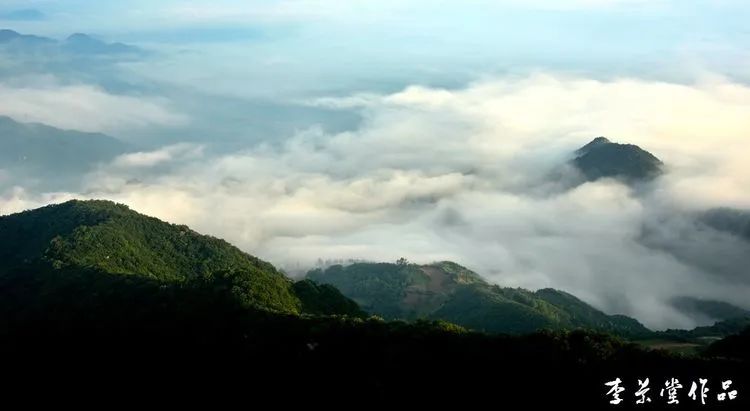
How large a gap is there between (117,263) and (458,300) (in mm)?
73543

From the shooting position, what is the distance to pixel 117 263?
8150cm

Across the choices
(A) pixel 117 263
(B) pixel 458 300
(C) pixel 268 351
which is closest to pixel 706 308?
(B) pixel 458 300

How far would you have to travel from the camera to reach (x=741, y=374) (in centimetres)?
3681

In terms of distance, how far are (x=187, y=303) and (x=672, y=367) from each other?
35.9 meters

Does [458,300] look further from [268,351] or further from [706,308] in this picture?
[268,351]

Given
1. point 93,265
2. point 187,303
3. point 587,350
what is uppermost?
point 93,265

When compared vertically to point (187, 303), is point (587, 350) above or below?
below

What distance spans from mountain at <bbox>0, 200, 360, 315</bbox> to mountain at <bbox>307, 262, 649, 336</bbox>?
132 feet

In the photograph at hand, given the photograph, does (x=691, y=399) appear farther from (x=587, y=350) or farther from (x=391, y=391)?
(x=391, y=391)

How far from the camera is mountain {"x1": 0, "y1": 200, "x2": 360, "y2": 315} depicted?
6103cm

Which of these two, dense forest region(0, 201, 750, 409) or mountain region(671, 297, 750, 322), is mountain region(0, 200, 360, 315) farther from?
mountain region(671, 297, 750, 322)

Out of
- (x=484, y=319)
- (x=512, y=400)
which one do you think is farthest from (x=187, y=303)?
(x=484, y=319)

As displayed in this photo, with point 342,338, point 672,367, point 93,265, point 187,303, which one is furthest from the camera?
point 93,265

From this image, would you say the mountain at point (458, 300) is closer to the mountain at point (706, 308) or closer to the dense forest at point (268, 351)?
the mountain at point (706, 308)
